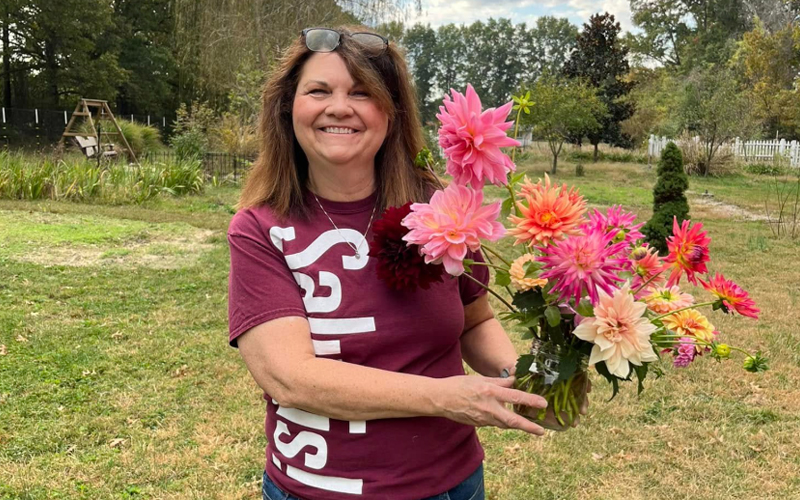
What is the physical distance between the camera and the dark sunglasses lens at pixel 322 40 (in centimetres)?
138

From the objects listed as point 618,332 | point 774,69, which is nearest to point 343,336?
point 618,332

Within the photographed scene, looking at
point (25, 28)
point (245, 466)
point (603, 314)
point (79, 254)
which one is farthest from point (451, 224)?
point (25, 28)

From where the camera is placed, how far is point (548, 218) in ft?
3.31

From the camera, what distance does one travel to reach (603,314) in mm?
997

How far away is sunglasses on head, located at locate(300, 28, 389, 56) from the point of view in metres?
1.38

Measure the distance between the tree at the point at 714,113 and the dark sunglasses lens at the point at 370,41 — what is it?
19.3 m

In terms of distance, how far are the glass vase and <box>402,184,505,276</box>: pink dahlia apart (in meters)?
0.25

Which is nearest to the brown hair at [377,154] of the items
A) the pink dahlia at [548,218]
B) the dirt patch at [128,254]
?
the pink dahlia at [548,218]

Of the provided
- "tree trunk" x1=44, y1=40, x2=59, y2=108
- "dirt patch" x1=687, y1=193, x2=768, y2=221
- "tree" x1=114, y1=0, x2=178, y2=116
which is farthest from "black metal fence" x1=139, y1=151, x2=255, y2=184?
"tree" x1=114, y1=0, x2=178, y2=116

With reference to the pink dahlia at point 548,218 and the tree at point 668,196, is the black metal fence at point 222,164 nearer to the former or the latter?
the tree at point 668,196

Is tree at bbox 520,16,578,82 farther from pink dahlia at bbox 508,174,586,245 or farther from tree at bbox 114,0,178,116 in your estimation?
pink dahlia at bbox 508,174,586,245

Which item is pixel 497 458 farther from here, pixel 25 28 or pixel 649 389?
pixel 25 28

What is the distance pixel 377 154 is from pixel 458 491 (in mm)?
789

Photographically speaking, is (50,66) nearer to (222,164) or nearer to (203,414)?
(222,164)
